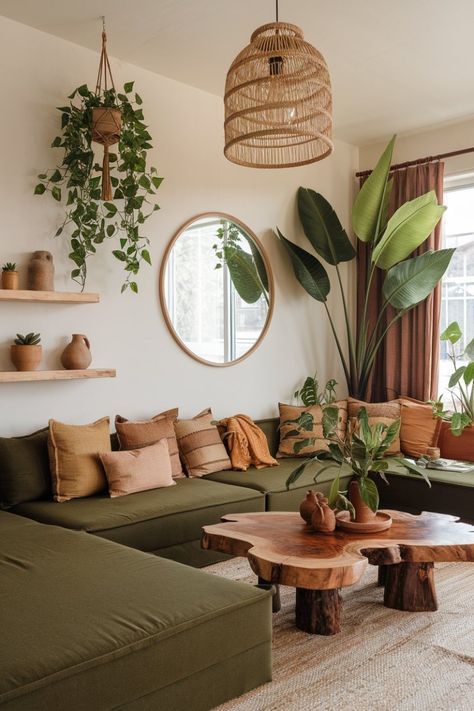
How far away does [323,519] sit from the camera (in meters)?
3.02

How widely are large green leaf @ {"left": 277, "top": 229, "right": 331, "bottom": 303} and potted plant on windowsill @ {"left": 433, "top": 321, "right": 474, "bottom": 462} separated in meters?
0.93

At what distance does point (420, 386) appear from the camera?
5.43m

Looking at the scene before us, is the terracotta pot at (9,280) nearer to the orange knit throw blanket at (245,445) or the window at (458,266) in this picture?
the orange knit throw blanket at (245,445)

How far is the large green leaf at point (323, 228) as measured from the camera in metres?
5.41

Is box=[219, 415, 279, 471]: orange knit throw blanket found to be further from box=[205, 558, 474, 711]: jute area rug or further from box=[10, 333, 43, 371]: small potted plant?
box=[10, 333, 43, 371]: small potted plant

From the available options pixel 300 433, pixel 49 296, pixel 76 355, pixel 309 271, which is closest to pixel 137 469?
pixel 76 355

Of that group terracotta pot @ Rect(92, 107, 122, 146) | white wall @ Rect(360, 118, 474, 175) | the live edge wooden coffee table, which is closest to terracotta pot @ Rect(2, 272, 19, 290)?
terracotta pot @ Rect(92, 107, 122, 146)

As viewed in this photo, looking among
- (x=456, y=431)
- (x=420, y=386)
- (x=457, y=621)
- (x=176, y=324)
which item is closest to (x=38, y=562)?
(x=457, y=621)

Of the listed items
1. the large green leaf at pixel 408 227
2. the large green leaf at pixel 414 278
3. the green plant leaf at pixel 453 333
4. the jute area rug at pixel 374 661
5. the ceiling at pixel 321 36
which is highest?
the ceiling at pixel 321 36

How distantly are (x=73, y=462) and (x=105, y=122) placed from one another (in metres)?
1.77

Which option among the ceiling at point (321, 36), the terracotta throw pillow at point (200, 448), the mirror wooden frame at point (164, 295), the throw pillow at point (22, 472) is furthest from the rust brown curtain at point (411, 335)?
the throw pillow at point (22, 472)

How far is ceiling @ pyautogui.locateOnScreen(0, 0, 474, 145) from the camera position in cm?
361

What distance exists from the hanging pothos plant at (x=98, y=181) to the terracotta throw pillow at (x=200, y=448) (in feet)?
2.93

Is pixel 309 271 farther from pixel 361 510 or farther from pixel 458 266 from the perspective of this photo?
pixel 361 510
